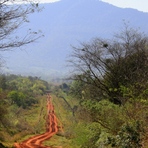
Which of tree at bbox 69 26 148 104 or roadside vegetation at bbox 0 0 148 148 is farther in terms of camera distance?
tree at bbox 69 26 148 104

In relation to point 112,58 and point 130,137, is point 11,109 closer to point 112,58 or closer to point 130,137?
point 112,58

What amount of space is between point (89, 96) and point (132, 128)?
42.7 feet

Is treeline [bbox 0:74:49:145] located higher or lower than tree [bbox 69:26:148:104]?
lower

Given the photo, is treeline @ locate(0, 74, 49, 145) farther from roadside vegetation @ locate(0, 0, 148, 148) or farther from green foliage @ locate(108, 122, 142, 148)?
green foliage @ locate(108, 122, 142, 148)

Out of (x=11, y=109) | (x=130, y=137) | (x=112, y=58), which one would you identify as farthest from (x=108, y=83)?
(x=11, y=109)

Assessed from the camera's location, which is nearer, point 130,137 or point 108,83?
point 130,137

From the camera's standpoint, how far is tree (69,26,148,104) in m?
18.0

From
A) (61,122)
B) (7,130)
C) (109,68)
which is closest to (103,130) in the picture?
(109,68)

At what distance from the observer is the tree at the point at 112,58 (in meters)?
18.0

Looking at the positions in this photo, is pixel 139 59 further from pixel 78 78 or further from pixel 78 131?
pixel 78 131

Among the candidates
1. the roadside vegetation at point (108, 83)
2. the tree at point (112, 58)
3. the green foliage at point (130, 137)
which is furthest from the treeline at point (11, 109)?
the green foliage at point (130, 137)

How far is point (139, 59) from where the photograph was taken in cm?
1788

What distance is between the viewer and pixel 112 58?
18672 mm

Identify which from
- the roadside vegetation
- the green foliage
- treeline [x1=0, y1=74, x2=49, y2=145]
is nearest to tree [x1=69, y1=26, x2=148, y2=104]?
the roadside vegetation
